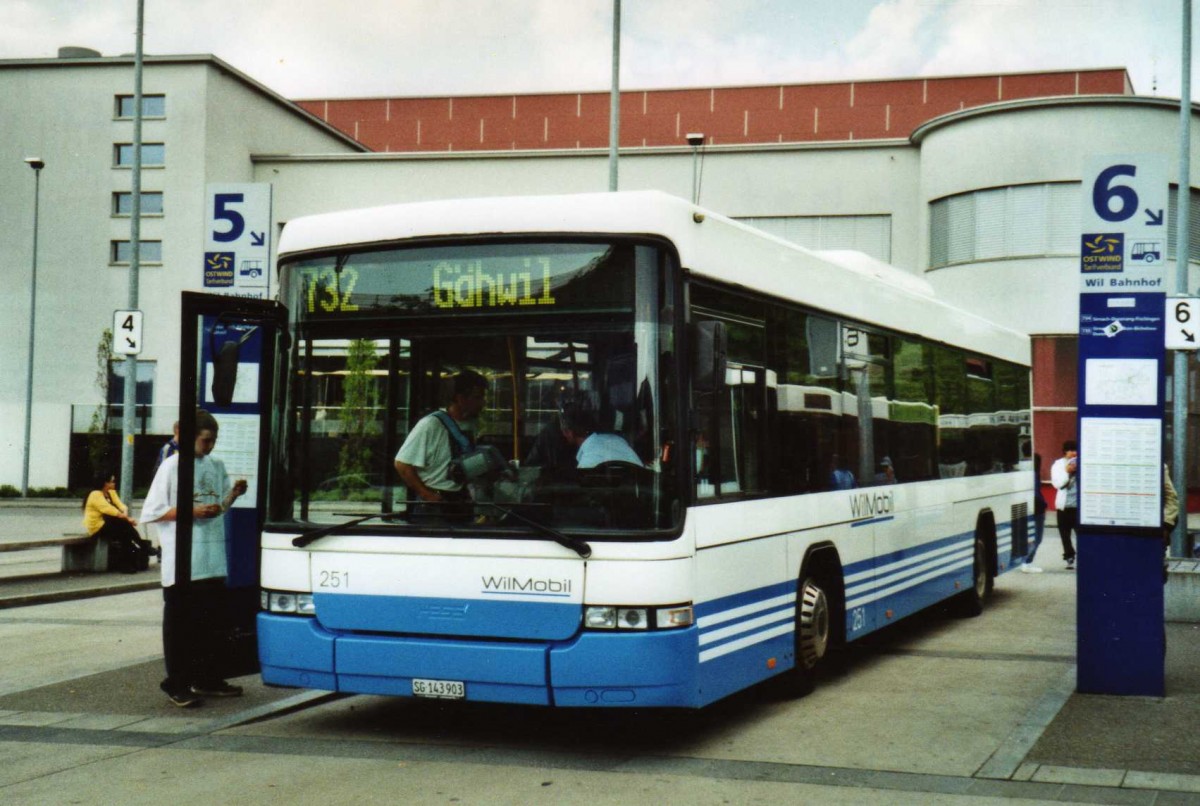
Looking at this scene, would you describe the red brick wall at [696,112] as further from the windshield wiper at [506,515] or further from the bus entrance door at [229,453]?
the windshield wiper at [506,515]

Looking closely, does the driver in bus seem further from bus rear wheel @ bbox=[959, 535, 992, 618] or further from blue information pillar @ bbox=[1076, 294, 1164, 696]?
bus rear wheel @ bbox=[959, 535, 992, 618]

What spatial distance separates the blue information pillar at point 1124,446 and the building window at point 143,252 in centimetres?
3703

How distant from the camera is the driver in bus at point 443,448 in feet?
23.2

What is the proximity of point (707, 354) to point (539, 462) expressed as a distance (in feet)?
3.28

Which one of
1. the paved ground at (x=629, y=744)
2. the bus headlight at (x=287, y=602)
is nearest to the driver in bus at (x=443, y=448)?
the bus headlight at (x=287, y=602)

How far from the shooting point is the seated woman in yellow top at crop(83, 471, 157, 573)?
16609mm

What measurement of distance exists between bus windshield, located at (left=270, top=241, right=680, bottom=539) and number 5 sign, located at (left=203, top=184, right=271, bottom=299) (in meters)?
3.62

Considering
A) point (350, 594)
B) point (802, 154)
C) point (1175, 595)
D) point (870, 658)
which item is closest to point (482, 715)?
point (350, 594)

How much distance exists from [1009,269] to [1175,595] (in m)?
21.3

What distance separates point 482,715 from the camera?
8336 millimetres

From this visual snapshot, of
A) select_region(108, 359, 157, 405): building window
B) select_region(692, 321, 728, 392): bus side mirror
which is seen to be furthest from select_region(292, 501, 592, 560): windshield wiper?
select_region(108, 359, 157, 405): building window

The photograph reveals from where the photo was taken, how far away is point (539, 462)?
22.6 ft

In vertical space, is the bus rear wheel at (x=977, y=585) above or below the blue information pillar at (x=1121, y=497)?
below

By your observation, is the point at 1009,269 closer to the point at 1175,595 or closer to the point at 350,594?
the point at 1175,595
